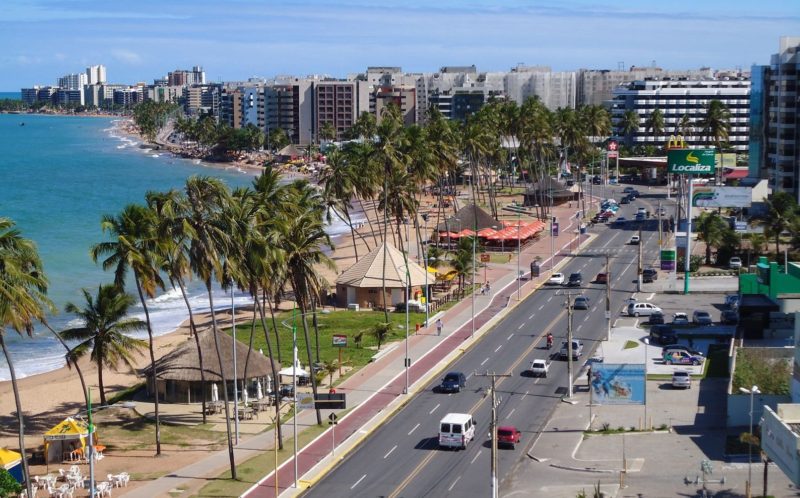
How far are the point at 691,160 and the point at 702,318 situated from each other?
1042 inches

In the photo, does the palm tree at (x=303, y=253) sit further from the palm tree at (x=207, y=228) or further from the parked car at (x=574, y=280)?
the parked car at (x=574, y=280)

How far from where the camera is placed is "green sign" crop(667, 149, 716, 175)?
11031cm

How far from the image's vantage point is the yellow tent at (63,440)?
56906mm

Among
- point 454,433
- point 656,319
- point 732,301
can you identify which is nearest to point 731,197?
point 732,301

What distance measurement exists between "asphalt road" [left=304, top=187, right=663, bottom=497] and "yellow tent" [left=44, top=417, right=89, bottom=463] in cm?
1332

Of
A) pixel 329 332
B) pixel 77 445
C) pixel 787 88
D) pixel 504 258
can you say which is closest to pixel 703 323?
pixel 329 332

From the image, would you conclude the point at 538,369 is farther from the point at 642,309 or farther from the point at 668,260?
the point at 668,260

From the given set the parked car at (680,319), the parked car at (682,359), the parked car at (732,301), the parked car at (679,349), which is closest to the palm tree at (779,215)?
the parked car at (732,301)

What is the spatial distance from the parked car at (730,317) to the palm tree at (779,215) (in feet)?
63.5

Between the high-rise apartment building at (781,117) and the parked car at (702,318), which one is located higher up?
the high-rise apartment building at (781,117)

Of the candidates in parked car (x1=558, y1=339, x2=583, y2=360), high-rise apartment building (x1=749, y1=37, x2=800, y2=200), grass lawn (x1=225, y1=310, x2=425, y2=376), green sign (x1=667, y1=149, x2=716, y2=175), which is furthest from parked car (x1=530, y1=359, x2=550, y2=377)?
high-rise apartment building (x1=749, y1=37, x2=800, y2=200)

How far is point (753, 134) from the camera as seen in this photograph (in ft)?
510

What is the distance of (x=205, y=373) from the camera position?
2608 inches

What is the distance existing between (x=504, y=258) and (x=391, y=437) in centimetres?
6618
